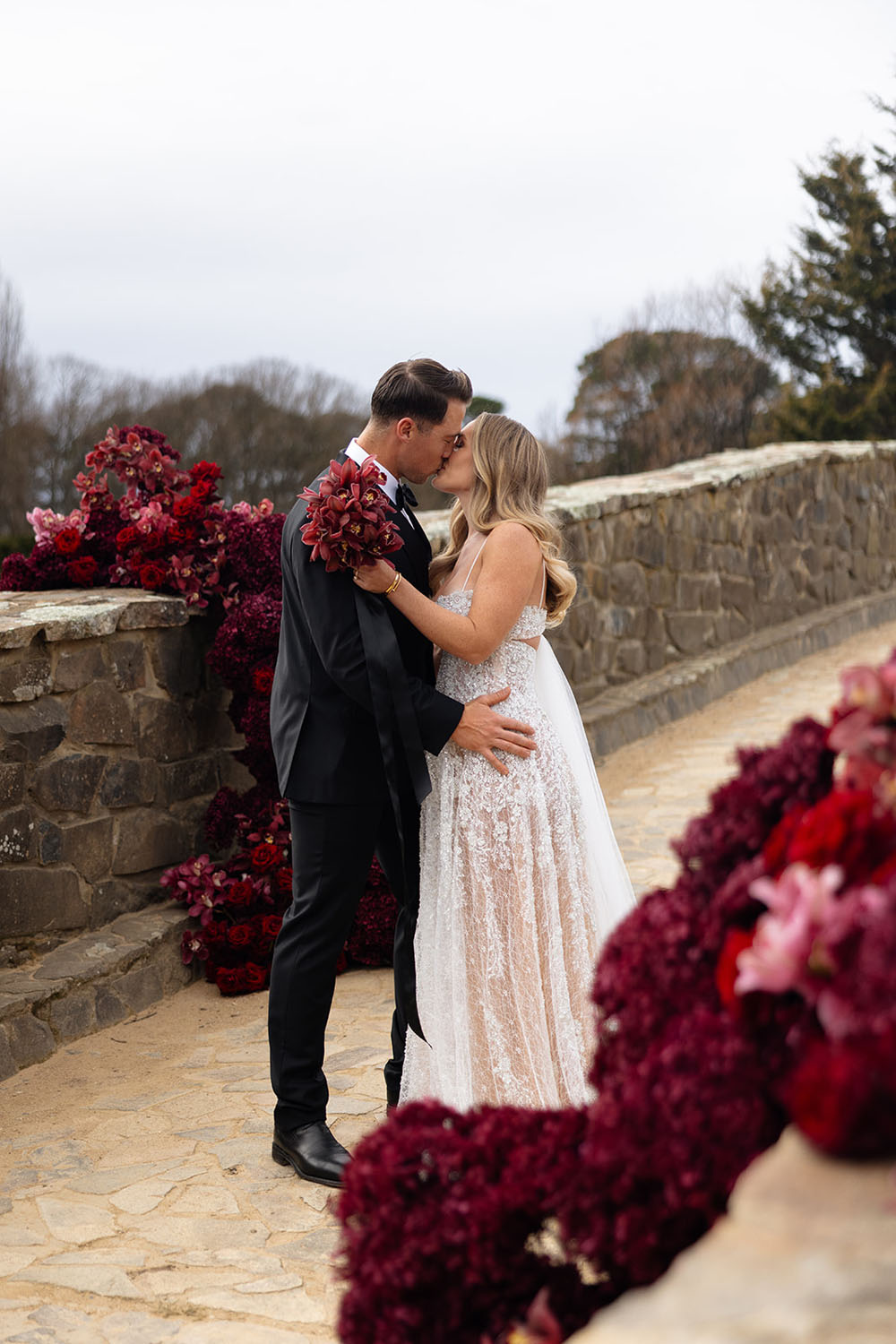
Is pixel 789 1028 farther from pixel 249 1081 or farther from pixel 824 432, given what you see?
pixel 824 432

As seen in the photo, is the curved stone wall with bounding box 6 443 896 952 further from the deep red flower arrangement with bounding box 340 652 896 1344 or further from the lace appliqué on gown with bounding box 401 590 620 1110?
the deep red flower arrangement with bounding box 340 652 896 1344

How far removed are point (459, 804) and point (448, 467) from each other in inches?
35.4

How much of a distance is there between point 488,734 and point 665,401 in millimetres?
22394

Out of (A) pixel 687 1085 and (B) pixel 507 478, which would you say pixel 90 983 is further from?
A: (A) pixel 687 1085

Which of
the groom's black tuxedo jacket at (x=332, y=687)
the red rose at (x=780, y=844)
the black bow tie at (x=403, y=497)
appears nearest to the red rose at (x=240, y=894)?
the groom's black tuxedo jacket at (x=332, y=687)

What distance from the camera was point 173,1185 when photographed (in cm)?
329

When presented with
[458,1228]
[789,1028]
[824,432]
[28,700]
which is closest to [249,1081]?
[28,700]

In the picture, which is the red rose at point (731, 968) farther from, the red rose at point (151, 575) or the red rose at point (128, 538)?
the red rose at point (128, 538)

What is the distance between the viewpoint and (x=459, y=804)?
3244mm

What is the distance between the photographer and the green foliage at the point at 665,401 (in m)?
24.4

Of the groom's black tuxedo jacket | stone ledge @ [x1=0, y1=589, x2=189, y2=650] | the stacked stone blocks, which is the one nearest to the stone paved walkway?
the groom's black tuxedo jacket

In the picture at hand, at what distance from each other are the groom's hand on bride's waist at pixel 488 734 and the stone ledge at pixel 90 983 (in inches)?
74.3

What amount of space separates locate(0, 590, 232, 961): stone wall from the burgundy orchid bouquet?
1.71m

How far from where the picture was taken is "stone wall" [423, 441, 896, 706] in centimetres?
826
